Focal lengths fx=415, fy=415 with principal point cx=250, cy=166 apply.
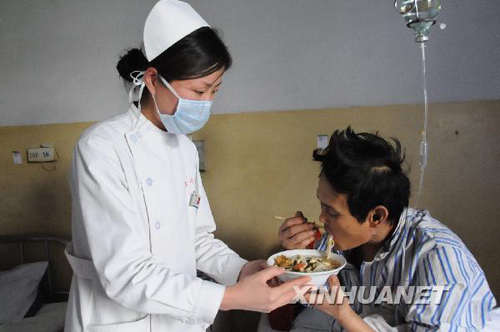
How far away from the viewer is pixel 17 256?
3.20m

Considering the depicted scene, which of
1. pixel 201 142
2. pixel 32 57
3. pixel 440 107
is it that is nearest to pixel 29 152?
pixel 32 57

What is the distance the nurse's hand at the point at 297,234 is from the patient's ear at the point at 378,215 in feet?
0.91

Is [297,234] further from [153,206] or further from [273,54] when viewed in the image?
[273,54]

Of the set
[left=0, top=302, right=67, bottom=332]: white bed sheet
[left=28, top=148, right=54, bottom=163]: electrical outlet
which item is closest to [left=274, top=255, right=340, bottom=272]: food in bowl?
[left=0, top=302, right=67, bottom=332]: white bed sheet

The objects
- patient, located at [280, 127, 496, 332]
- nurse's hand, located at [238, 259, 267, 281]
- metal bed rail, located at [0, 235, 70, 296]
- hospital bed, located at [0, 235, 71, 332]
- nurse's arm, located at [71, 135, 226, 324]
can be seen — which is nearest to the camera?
nurse's arm, located at [71, 135, 226, 324]

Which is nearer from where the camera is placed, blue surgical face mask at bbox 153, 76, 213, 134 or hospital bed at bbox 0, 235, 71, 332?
blue surgical face mask at bbox 153, 76, 213, 134

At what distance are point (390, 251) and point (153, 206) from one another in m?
0.80

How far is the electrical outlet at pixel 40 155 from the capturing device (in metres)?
3.04

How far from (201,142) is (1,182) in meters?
1.67

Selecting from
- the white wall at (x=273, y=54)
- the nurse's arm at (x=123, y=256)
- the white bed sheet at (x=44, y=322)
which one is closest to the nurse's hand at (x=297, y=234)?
the nurse's arm at (x=123, y=256)

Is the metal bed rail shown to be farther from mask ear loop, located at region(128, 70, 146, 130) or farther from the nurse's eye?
the nurse's eye

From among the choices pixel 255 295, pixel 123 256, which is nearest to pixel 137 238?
pixel 123 256

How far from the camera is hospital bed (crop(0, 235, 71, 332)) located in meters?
2.53

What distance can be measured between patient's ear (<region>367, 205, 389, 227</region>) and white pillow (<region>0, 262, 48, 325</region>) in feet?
7.58
